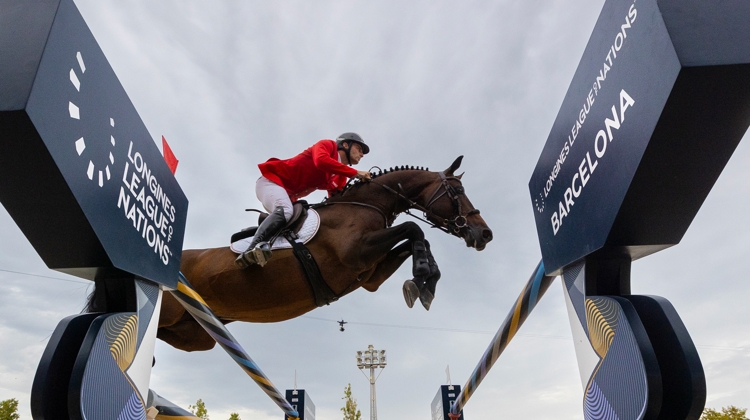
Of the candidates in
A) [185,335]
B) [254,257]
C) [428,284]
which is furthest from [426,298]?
[185,335]

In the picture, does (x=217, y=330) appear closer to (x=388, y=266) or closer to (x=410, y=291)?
(x=410, y=291)

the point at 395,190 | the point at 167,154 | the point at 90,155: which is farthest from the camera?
the point at 395,190

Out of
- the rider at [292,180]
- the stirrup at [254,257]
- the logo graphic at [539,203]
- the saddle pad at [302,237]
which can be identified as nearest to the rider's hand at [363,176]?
the rider at [292,180]

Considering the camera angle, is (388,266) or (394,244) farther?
(388,266)

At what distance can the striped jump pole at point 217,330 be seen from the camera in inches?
101

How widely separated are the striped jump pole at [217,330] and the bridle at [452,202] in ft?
5.42

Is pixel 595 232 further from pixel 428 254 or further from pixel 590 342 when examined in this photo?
pixel 428 254

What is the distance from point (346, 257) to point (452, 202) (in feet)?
3.22

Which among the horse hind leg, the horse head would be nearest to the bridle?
the horse head

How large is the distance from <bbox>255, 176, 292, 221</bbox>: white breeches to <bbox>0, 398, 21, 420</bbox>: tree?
19007mm

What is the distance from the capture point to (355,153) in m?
4.56

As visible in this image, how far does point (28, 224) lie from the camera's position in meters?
1.45

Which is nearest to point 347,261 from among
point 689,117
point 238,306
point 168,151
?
point 238,306

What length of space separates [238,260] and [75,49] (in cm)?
214
